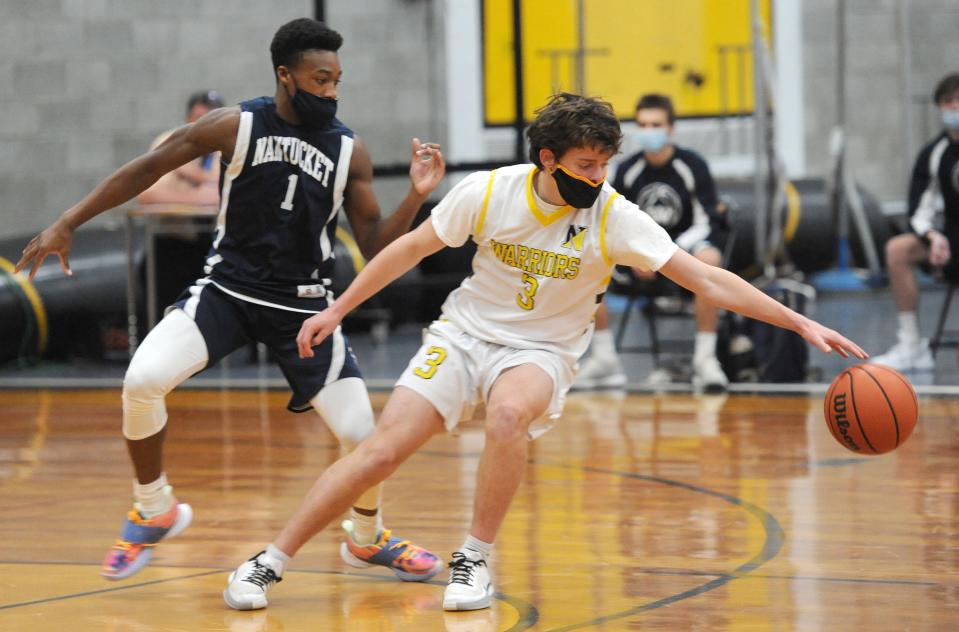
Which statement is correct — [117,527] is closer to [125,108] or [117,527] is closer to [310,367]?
[310,367]

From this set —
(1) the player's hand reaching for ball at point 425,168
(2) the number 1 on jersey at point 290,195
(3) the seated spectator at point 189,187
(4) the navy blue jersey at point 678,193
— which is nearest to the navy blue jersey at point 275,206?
(2) the number 1 on jersey at point 290,195

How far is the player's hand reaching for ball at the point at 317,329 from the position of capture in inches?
156

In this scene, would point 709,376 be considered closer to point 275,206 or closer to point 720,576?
point 720,576

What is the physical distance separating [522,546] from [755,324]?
4053 mm

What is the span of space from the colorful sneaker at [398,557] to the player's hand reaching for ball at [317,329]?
68cm

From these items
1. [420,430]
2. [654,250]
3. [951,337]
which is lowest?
[951,337]

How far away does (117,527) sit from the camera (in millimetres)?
5102

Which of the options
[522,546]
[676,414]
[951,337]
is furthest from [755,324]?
[522,546]

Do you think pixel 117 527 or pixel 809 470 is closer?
pixel 117 527

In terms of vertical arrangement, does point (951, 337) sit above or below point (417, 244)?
below

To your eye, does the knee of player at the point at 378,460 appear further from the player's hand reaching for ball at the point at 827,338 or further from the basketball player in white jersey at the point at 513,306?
the player's hand reaching for ball at the point at 827,338

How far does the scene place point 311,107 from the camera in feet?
14.3

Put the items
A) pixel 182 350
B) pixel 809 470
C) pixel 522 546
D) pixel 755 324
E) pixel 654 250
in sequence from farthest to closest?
pixel 755 324 → pixel 809 470 → pixel 522 546 → pixel 182 350 → pixel 654 250

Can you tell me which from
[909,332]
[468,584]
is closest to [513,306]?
[468,584]
